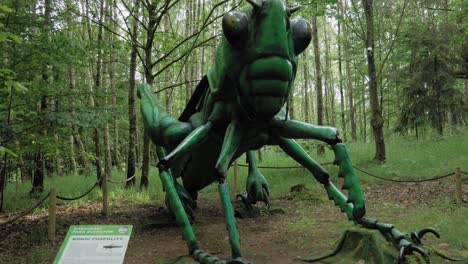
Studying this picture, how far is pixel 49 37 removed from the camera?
670 centimetres

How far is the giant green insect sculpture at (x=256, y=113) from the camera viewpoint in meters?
3.17

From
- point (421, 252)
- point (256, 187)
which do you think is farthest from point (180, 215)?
point (256, 187)

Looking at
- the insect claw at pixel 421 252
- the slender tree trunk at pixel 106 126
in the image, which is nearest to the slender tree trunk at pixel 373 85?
the slender tree trunk at pixel 106 126

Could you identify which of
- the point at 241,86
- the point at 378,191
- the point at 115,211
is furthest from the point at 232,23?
the point at 378,191

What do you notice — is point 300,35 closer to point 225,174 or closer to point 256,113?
point 256,113

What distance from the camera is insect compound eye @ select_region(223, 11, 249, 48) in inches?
125

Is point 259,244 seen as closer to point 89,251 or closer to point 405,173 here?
point 89,251

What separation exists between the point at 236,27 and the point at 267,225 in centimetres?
368

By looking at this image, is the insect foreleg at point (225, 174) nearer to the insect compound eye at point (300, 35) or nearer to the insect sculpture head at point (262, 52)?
the insect sculpture head at point (262, 52)

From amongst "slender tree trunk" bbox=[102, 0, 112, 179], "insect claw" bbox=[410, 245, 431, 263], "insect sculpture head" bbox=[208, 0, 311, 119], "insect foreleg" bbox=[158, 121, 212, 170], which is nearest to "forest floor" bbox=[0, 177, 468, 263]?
"insect claw" bbox=[410, 245, 431, 263]

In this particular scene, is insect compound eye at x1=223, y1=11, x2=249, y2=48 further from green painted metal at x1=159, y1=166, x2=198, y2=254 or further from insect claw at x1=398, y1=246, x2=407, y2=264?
insect claw at x1=398, y1=246, x2=407, y2=264

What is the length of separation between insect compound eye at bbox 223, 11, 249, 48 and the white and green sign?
1.79 metres

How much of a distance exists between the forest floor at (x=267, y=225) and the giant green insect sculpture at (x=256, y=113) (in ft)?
2.44

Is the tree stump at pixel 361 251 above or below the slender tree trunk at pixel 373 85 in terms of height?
below
